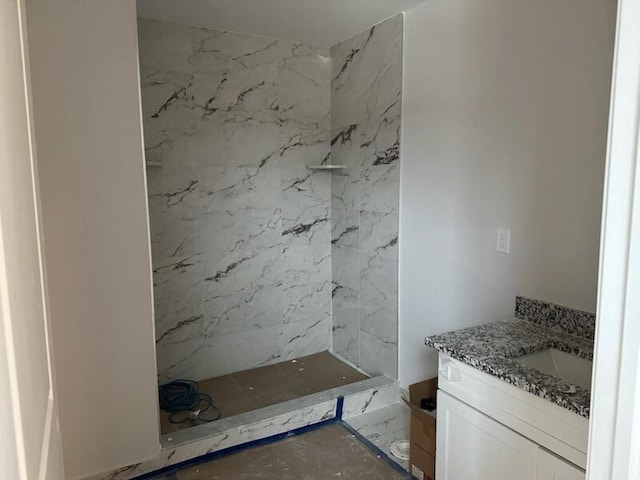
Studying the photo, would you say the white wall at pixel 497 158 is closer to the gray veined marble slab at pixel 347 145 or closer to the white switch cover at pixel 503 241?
the white switch cover at pixel 503 241

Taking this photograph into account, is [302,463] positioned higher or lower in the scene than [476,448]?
lower

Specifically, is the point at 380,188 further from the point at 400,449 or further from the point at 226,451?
the point at 226,451

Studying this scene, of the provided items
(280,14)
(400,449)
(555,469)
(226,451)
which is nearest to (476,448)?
(555,469)

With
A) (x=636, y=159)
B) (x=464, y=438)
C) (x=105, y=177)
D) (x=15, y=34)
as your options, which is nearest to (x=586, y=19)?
(x=636, y=159)

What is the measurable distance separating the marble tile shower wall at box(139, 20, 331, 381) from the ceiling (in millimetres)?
147

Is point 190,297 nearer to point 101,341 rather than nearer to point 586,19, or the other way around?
point 101,341

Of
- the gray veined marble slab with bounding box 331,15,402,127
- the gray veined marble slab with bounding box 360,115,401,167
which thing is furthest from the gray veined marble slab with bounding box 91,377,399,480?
the gray veined marble slab with bounding box 331,15,402,127

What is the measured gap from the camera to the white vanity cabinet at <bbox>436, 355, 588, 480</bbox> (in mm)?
1308

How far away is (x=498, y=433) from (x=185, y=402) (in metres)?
1.99

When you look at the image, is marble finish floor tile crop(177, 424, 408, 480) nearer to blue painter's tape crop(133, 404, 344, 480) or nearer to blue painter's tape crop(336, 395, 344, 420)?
blue painter's tape crop(133, 404, 344, 480)

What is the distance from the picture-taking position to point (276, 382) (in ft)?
10.5

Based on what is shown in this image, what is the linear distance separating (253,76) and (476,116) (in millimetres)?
1624

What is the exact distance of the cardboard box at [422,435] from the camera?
1.91 metres

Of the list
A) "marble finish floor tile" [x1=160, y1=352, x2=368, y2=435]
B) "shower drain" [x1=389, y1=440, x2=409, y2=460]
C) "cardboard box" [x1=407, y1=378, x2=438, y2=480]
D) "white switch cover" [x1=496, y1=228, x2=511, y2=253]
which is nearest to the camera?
"cardboard box" [x1=407, y1=378, x2=438, y2=480]
